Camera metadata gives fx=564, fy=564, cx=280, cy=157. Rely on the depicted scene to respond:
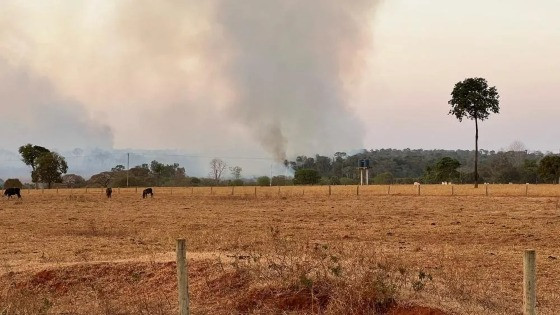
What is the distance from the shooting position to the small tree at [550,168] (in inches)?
3157

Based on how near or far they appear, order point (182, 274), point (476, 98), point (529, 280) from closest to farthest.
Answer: point (529, 280), point (182, 274), point (476, 98)

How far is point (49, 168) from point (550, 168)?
286 ft

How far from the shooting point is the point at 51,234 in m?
22.3

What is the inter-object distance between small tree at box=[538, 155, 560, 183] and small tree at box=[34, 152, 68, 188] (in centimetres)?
8586

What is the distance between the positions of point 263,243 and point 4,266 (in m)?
7.32

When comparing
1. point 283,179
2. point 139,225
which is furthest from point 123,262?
point 283,179

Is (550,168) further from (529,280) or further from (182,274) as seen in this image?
(182,274)

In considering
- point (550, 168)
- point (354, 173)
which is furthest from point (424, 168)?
point (550, 168)

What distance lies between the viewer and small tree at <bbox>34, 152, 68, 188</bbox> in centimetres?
10749

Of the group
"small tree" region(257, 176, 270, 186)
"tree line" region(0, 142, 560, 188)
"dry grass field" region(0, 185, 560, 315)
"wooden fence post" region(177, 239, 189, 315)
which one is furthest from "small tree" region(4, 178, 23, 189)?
"wooden fence post" region(177, 239, 189, 315)

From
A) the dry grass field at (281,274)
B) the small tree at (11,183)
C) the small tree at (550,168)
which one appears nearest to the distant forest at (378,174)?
the small tree at (550,168)

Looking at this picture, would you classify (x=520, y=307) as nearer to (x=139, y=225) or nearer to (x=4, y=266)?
(x=4, y=266)

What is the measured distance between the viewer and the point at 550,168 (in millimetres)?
81312

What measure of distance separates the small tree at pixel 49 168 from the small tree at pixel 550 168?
282ft
